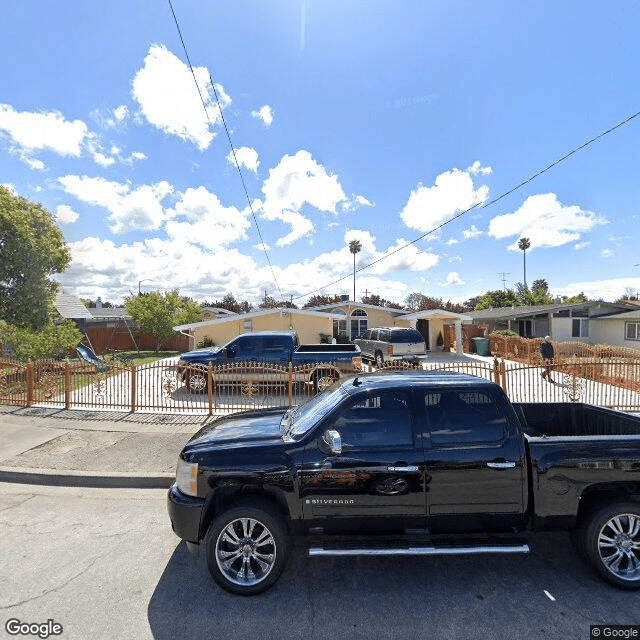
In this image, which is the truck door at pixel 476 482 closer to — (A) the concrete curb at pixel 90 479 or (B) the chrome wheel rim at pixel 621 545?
(B) the chrome wheel rim at pixel 621 545

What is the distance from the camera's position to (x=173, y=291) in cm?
2706

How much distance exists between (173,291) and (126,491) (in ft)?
78.6

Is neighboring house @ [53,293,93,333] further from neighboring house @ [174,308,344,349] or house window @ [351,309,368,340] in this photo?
house window @ [351,309,368,340]

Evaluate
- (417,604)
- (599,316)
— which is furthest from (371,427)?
(599,316)

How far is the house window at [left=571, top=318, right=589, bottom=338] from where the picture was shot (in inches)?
1006

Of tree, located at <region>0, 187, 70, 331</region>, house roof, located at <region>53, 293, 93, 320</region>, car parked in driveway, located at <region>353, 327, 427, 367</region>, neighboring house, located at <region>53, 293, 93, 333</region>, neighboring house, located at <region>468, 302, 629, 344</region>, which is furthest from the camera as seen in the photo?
neighboring house, located at <region>53, 293, 93, 333</region>

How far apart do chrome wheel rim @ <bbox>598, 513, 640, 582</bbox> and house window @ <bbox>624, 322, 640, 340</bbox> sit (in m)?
26.8

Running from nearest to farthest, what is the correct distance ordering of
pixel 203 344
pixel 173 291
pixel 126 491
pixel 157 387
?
pixel 126 491
pixel 157 387
pixel 203 344
pixel 173 291

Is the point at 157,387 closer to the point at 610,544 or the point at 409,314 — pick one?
the point at 610,544

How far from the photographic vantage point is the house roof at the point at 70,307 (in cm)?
2670

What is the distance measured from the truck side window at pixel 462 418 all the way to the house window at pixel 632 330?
90.1ft

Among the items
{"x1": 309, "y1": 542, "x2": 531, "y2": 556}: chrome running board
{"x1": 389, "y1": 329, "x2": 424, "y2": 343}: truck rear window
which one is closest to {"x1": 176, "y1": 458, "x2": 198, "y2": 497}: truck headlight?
{"x1": 309, "y1": 542, "x2": 531, "y2": 556}: chrome running board

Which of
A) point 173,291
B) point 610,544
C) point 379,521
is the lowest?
point 610,544

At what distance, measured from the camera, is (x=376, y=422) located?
126 inches
